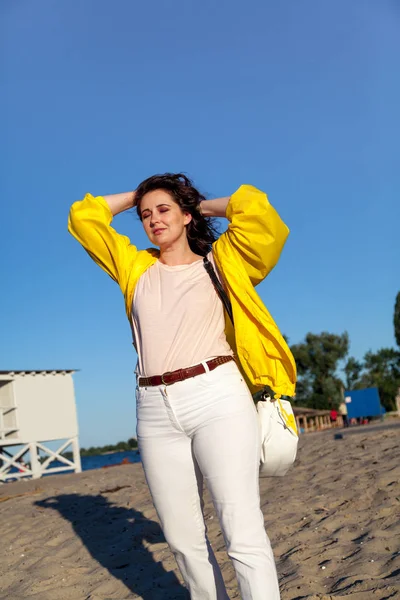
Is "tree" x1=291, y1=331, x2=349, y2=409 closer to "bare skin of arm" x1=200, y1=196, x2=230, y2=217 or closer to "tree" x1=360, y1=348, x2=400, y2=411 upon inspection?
"tree" x1=360, y1=348, x2=400, y2=411

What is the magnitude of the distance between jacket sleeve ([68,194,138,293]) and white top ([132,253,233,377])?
0.20m

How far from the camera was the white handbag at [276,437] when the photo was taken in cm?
277

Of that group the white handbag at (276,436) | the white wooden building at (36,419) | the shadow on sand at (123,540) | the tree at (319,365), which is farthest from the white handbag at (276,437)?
the tree at (319,365)

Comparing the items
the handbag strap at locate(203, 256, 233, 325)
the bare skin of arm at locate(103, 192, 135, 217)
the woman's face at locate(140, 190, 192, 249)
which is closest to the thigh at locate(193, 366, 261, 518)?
the handbag strap at locate(203, 256, 233, 325)

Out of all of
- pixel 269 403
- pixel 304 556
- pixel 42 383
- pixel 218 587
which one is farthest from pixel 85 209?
pixel 42 383

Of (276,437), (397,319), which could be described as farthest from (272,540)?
(397,319)

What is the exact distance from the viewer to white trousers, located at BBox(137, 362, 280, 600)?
8.36 ft

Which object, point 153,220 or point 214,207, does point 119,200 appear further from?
point 214,207

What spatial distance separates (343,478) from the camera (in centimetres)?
638

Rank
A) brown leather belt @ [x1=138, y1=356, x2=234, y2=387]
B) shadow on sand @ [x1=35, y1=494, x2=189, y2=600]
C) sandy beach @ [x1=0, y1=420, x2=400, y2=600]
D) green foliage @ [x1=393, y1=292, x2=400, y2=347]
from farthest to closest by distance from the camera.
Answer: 1. green foliage @ [x1=393, y1=292, x2=400, y2=347]
2. shadow on sand @ [x1=35, y1=494, x2=189, y2=600]
3. sandy beach @ [x1=0, y1=420, x2=400, y2=600]
4. brown leather belt @ [x1=138, y1=356, x2=234, y2=387]

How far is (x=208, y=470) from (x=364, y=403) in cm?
2551

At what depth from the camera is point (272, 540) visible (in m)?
4.70

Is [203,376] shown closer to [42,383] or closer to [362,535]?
[362,535]

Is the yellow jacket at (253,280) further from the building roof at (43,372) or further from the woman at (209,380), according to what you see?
the building roof at (43,372)
